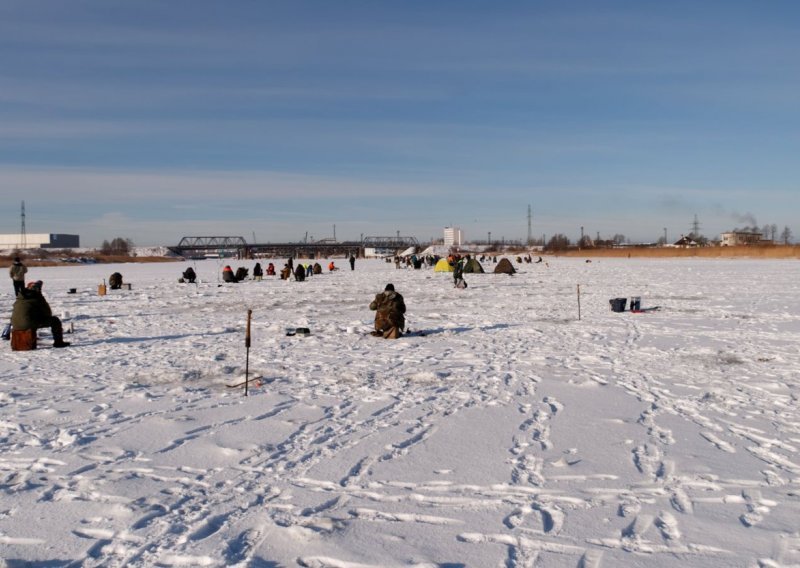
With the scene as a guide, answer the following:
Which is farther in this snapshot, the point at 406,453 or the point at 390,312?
the point at 390,312

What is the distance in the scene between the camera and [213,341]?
14.6 meters

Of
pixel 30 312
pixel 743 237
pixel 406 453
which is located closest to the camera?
pixel 406 453

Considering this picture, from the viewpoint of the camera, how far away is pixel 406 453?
6.63 metres

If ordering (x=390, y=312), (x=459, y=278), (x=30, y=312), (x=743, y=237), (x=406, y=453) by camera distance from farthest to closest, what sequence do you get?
(x=743, y=237)
(x=459, y=278)
(x=390, y=312)
(x=30, y=312)
(x=406, y=453)

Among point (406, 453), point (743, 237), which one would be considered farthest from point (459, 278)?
point (743, 237)

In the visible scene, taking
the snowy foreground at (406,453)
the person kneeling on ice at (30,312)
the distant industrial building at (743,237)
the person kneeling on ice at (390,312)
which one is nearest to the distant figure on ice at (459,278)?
the person kneeling on ice at (390,312)

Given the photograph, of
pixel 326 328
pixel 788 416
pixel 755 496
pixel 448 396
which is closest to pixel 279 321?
pixel 326 328

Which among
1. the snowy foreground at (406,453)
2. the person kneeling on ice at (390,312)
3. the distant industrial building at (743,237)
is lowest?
the snowy foreground at (406,453)

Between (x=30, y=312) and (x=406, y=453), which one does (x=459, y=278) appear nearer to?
(x=30, y=312)

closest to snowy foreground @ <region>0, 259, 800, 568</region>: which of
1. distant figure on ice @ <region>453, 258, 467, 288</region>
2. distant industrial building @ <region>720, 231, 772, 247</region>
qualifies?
distant figure on ice @ <region>453, 258, 467, 288</region>

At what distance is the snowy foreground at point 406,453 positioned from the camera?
4652 millimetres

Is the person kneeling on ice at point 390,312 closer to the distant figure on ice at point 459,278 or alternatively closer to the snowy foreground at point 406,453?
the snowy foreground at point 406,453

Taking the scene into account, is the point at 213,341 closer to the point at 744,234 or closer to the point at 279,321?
the point at 279,321

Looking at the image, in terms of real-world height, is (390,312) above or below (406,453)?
above
